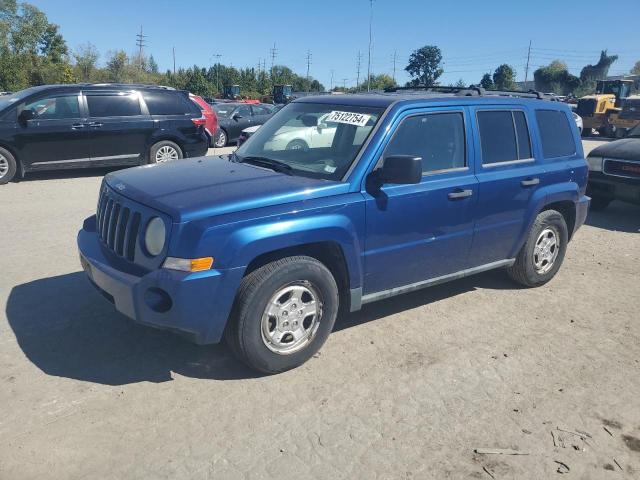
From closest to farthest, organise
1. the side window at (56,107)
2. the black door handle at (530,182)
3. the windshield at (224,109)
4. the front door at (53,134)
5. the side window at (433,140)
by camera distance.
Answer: the side window at (433,140), the black door handle at (530,182), the front door at (53,134), the side window at (56,107), the windshield at (224,109)

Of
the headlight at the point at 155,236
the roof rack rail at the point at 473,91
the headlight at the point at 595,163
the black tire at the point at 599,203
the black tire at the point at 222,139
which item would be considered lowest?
the black tire at the point at 599,203

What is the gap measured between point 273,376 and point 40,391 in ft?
4.78

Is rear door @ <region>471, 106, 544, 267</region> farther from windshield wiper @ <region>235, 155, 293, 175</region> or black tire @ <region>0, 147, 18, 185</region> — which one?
black tire @ <region>0, 147, 18, 185</region>

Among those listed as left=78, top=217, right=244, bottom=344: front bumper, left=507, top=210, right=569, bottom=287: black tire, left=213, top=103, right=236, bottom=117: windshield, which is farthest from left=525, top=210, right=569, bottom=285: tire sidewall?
left=213, top=103, right=236, bottom=117: windshield

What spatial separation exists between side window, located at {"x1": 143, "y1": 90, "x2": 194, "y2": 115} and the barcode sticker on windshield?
25.6 feet

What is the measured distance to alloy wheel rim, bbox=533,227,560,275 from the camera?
215 inches

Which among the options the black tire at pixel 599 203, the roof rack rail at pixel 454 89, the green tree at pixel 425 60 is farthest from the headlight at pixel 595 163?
the green tree at pixel 425 60

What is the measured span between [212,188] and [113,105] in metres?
8.26

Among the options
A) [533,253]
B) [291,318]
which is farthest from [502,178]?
[291,318]

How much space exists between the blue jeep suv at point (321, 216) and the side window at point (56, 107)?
6823 mm

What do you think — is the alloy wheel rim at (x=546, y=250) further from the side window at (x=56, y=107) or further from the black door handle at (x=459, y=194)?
the side window at (x=56, y=107)

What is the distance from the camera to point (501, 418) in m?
3.36

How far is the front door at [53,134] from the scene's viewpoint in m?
9.99

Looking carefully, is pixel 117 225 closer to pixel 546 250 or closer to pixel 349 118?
pixel 349 118
